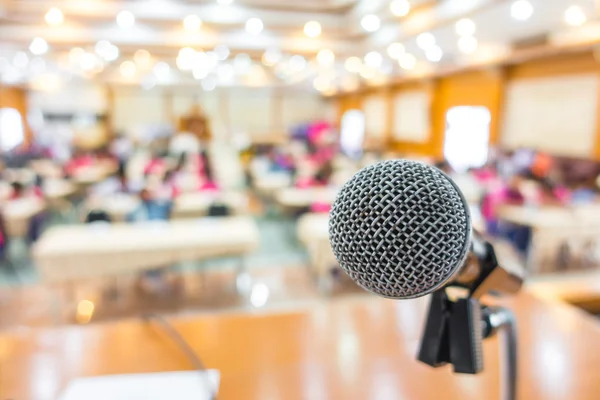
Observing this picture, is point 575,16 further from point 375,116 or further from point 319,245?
point 375,116

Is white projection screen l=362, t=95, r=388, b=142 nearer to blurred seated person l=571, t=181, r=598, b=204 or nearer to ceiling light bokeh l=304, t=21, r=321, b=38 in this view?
ceiling light bokeh l=304, t=21, r=321, b=38

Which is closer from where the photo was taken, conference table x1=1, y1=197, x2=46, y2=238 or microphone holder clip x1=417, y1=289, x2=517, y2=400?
microphone holder clip x1=417, y1=289, x2=517, y2=400

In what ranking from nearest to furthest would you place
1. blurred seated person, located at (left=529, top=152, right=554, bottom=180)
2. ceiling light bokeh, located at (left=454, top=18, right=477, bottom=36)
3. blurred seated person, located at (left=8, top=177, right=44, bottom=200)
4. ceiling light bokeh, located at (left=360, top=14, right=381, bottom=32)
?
ceiling light bokeh, located at (left=454, top=18, right=477, bottom=36) → blurred seated person, located at (left=8, top=177, right=44, bottom=200) → ceiling light bokeh, located at (left=360, top=14, right=381, bottom=32) → blurred seated person, located at (left=529, top=152, right=554, bottom=180)

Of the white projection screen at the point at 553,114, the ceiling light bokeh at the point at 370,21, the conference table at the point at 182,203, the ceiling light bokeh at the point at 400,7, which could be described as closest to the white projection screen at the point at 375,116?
the white projection screen at the point at 553,114

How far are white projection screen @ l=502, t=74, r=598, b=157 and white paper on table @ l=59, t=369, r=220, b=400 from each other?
8481mm

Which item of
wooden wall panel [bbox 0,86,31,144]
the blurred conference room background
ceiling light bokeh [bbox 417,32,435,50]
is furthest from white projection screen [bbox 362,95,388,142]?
wooden wall panel [bbox 0,86,31,144]

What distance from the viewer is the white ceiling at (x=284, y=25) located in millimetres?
5980

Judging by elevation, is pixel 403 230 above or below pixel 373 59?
below

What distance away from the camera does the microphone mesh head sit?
56cm

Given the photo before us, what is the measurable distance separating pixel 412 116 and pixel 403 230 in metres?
13.9

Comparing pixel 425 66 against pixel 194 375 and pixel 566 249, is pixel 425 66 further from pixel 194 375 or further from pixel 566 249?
pixel 194 375

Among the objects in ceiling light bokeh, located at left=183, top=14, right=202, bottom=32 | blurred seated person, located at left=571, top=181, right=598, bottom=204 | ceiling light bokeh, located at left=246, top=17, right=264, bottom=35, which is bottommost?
blurred seated person, located at left=571, top=181, right=598, bottom=204

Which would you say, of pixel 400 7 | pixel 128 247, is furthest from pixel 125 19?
pixel 128 247

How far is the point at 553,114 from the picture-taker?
8523mm
